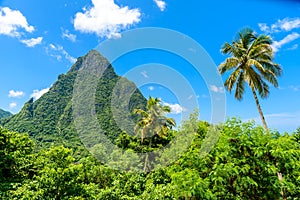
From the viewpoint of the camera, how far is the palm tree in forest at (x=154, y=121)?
1579cm

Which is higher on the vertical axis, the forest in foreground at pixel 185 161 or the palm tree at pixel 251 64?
the palm tree at pixel 251 64

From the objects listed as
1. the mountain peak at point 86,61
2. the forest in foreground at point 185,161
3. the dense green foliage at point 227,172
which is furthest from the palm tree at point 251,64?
the mountain peak at point 86,61

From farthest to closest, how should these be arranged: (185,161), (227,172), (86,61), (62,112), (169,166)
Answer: (86,61)
(62,112)
(169,166)
(185,161)
(227,172)

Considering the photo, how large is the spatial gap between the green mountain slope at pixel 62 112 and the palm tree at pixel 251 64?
42.4ft

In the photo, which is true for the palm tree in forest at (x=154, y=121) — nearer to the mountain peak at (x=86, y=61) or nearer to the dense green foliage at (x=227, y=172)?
the dense green foliage at (x=227, y=172)

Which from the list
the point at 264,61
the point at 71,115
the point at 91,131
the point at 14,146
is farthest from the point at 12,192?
the point at 71,115

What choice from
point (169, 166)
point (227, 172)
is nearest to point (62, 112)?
point (169, 166)

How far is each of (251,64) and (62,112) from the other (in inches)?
1418

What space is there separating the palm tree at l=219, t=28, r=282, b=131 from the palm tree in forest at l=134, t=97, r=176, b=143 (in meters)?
5.79

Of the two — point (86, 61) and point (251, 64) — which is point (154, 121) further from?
point (86, 61)

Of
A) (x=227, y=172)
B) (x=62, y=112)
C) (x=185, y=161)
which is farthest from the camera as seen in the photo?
(x=62, y=112)

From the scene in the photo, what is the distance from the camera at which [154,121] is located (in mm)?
15859

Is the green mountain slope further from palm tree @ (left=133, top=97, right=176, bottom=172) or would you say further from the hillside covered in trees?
the hillside covered in trees

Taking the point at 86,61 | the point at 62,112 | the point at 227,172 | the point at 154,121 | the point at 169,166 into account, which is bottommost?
the point at 227,172
